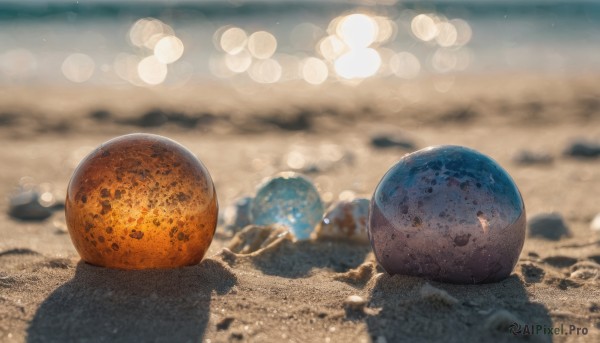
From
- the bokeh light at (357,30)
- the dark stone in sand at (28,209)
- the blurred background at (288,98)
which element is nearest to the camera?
the dark stone in sand at (28,209)

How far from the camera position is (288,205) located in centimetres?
421

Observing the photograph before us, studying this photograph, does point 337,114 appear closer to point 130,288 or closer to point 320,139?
point 320,139

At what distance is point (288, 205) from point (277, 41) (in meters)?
14.6

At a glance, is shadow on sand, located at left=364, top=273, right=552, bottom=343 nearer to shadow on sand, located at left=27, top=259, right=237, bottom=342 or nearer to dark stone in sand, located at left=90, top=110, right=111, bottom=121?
shadow on sand, located at left=27, top=259, right=237, bottom=342

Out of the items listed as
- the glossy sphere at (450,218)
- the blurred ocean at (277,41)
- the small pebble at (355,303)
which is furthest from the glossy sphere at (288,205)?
the blurred ocean at (277,41)

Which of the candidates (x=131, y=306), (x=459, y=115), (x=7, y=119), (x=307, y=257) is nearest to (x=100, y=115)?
(x=7, y=119)

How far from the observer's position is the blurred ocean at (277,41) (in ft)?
45.5

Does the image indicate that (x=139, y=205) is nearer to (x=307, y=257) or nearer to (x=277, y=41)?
(x=307, y=257)

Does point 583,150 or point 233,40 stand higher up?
point 233,40

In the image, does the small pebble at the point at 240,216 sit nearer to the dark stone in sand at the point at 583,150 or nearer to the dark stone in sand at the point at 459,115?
the dark stone in sand at the point at 583,150

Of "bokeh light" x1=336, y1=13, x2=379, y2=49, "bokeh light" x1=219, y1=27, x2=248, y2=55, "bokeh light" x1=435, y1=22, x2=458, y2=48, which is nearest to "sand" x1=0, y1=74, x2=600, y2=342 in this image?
"bokeh light" x1=219, y1=27, x2=248, y2=55

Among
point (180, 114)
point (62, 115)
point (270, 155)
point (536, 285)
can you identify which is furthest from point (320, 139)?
point (536, 285)

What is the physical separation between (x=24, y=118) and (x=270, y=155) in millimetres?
3301

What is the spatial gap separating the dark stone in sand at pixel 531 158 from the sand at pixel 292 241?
0.11m
